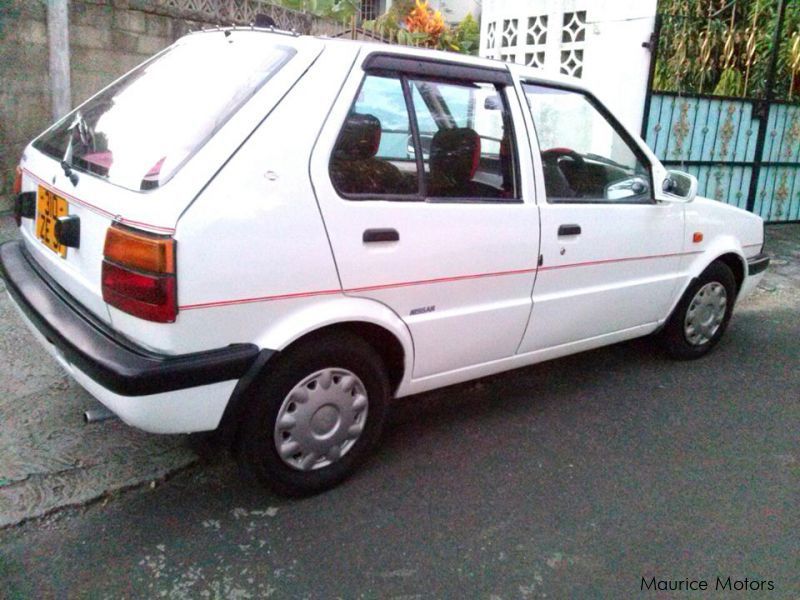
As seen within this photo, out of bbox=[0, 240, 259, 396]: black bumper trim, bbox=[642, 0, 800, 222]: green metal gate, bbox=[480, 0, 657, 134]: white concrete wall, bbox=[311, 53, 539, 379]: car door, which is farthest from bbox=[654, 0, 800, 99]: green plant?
bbox=[0, 240, 259, 396]: black bumper trim

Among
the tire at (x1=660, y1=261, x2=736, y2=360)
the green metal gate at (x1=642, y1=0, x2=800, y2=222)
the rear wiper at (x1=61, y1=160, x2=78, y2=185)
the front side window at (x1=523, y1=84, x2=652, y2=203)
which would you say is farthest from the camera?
the green metal gate at (x1=642, y1=0, x2=800, y2=222)

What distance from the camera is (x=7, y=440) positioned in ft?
10.3

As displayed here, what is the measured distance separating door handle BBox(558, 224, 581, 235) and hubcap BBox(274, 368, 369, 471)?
1.28m

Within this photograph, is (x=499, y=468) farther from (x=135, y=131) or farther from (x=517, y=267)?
(x=135, y=131)

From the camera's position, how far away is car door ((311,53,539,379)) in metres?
2.71

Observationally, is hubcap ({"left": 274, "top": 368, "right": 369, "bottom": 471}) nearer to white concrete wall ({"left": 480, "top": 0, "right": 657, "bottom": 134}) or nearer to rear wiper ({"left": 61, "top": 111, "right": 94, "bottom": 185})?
rear wiper ({"left": 61, "top": 111, "right": 94, "bottom": 185})

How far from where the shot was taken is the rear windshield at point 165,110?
249 cm

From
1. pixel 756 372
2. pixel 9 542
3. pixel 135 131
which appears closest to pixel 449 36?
pixel 756 372

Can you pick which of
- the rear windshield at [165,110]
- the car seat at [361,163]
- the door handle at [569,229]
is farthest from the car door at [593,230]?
the rear windshield at [165,110]

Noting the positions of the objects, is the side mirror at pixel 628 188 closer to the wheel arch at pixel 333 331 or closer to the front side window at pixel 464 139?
the front side window at pixel 464 139

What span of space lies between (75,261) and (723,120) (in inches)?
288

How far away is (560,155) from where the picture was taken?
371 centimetres

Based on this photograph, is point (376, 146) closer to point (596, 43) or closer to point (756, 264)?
point (756, 264)

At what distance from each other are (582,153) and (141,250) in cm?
253
